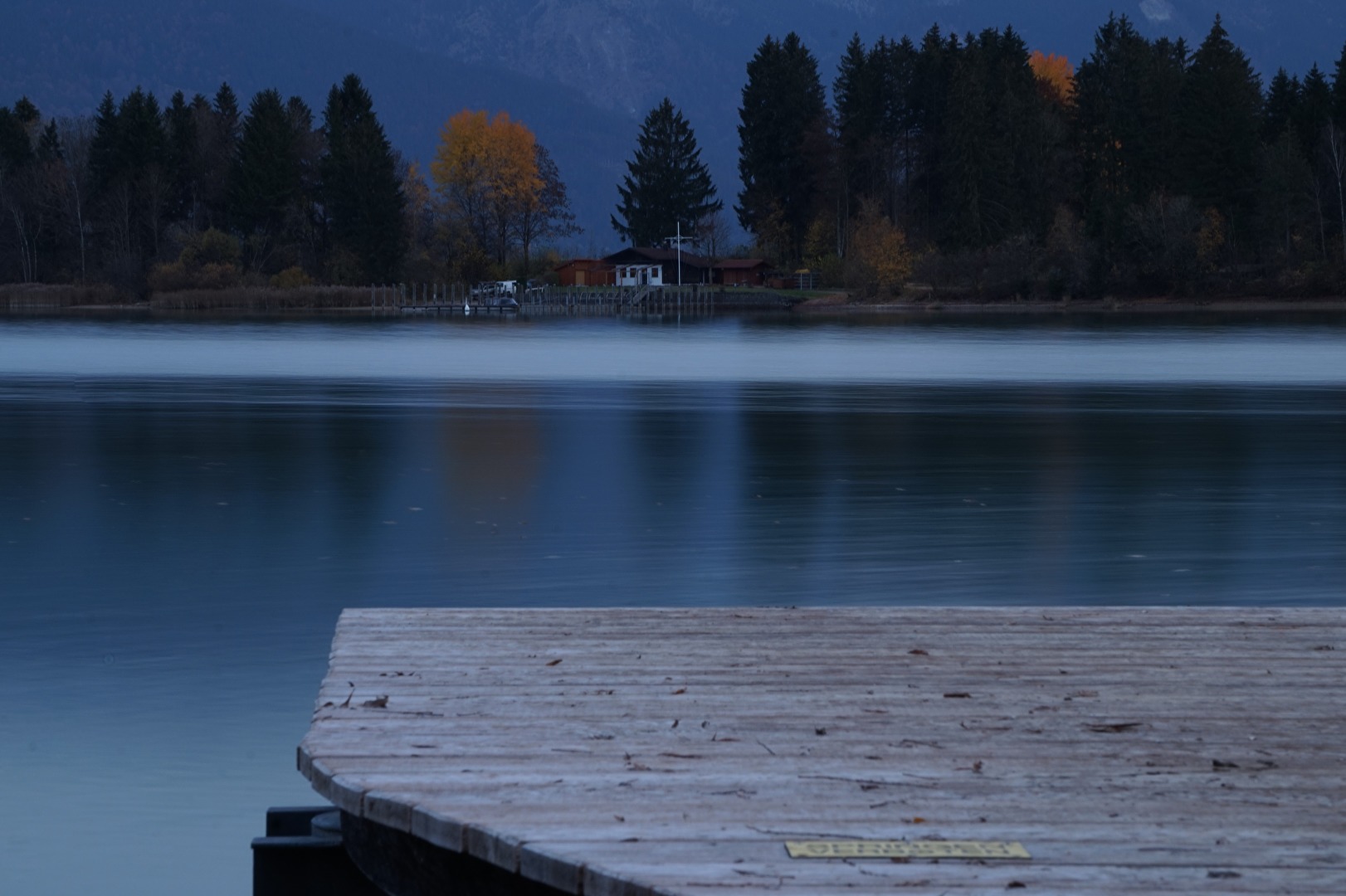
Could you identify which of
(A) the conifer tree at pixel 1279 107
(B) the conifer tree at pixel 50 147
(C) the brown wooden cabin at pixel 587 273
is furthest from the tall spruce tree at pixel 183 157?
(A) the conifer tree at pixel 1279 107

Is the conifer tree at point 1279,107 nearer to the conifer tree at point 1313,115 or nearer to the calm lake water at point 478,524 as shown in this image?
the conifer tree at point 1313,115

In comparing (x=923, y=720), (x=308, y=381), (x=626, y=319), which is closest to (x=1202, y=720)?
(x=923, y=720)

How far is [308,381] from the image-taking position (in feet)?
121

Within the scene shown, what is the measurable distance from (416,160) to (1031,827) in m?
157

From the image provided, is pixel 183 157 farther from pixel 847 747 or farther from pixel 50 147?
pixel 847 747

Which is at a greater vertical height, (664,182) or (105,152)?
(105,152)

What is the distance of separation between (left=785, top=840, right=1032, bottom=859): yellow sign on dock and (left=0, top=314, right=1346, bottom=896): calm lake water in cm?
306

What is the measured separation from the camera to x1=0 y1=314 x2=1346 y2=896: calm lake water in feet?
27.2

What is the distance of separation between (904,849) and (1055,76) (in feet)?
473

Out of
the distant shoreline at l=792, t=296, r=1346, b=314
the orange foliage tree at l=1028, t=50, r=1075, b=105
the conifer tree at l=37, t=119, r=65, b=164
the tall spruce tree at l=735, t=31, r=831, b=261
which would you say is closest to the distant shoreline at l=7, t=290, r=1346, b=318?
the distant shoreline at l=792, t=296, r=1346, b=314

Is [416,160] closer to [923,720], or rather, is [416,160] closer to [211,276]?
[211,276]

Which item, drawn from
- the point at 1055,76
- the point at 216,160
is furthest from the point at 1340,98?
the point at 216,160

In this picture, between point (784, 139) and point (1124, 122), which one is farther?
point (784, 139)

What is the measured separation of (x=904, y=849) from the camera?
4.84 m
